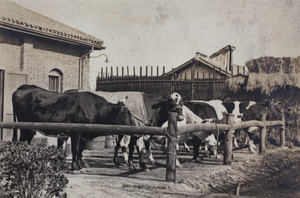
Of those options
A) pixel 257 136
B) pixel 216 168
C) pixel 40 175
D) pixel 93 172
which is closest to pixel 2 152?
pixel 40 175

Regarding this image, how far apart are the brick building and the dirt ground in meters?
2.73

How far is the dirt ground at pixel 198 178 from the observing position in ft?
17.2

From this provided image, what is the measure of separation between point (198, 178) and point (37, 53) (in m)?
6.89

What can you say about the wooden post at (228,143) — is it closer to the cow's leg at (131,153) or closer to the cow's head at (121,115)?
the cow's leg at (131,153)

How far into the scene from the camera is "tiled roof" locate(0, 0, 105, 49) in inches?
404

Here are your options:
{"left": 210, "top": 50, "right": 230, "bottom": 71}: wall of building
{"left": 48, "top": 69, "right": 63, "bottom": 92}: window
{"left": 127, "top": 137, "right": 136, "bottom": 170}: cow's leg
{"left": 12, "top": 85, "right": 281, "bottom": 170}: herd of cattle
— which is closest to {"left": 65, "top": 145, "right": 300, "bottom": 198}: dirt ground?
{"left": 127, "top": 137, "right": 136, "bottom": 170}: cow's leg

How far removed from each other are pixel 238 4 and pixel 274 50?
1331 millimetres

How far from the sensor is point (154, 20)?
983 centimetres

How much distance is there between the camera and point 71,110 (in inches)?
295

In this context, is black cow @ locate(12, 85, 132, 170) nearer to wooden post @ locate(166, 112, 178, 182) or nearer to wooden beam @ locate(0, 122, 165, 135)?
wooden beam @ locate(0, 122, 165, 135)

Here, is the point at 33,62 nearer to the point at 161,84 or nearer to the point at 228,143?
the point at 161,84

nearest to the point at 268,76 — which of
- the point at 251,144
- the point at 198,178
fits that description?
the point at 251,144

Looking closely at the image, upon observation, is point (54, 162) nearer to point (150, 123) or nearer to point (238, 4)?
point (150, 123)

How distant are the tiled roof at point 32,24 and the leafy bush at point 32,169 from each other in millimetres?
6323
